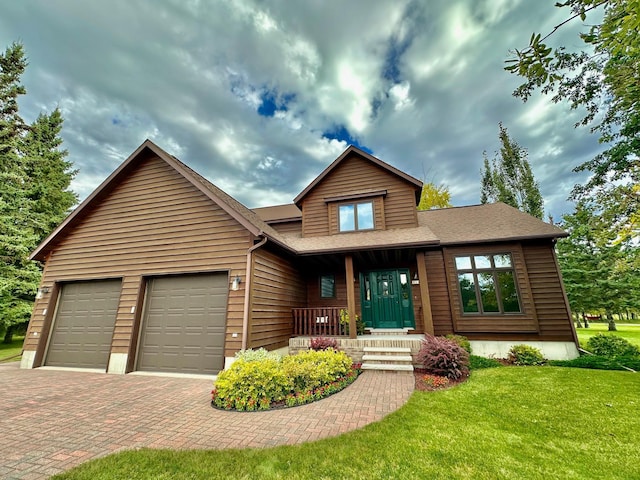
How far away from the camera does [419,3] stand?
812 cm

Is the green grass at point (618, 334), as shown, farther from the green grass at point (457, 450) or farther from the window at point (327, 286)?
the window at point (327, 286)

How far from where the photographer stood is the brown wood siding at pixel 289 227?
481 inches

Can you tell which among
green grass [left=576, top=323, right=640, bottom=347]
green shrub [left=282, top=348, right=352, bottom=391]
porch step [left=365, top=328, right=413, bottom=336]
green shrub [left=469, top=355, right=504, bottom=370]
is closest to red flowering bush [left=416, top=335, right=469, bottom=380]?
green shrub [left=469, top=355, right=504, bottom=370]

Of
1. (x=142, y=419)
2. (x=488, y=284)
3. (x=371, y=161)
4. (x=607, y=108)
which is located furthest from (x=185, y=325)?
(x=607, y=108)

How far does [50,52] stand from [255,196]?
660 inches

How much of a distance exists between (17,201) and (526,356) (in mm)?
22385

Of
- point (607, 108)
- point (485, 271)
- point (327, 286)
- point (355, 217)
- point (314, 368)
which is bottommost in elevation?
point (314, 368)

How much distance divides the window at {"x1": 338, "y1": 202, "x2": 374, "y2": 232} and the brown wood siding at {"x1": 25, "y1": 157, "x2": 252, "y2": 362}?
4.43 meters

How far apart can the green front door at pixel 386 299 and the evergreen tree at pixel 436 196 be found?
11.9 m

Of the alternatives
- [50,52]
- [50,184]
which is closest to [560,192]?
[50,52]

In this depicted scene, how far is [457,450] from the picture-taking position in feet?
10.3

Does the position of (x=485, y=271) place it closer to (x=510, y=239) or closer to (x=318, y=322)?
(x=510, y=239)

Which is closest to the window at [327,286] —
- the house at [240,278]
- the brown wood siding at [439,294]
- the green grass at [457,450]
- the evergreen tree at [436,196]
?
the house at [240,278]

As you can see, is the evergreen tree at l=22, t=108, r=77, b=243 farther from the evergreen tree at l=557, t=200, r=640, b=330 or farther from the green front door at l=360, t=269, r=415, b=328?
the evergreen tree at l=557, t=200, r=640, b=330
